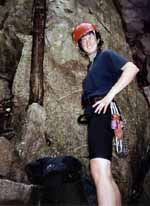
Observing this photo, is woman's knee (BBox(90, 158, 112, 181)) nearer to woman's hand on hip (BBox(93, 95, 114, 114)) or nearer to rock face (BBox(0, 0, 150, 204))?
woman's hand on hip (BBox(93, 95, 114, 114))

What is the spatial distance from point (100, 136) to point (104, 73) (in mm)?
684

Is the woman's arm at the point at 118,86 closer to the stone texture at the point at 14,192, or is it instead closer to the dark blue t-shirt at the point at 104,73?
the dark blue t-shirt at the point at 104,73

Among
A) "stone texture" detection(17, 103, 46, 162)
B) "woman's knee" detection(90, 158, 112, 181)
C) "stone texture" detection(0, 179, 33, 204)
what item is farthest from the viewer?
"stone texture" detection(17, 103, 46, 162)

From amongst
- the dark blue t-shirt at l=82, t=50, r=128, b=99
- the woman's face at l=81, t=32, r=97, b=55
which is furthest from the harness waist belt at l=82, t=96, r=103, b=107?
the woman's face at l=81, t=32, r=97, b=55

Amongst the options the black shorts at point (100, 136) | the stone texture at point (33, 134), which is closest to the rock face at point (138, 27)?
the stone texture at point (33, 134)

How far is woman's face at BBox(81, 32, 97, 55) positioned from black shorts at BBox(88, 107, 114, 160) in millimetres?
783

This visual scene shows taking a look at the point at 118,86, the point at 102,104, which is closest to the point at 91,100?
the point at 102,104

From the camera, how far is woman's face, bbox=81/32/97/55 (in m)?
4.35

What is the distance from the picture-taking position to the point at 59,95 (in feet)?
23.9

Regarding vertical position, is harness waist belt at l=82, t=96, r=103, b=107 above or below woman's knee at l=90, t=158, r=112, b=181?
above

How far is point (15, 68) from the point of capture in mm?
8188

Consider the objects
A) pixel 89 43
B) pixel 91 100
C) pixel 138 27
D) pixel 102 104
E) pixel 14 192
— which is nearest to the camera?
pixel 102 104

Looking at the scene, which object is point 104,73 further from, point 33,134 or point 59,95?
point 59,95

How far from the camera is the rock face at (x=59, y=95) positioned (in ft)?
22.3
